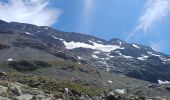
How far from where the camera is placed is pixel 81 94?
326 feet

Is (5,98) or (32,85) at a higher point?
(32,85)

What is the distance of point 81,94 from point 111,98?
267 inches

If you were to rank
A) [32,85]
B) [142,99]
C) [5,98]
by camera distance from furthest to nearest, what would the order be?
[142,99]
[32,85]
[5,98]

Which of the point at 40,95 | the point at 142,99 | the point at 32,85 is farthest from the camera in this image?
the point at 142,99

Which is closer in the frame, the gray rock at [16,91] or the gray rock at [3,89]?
the gray rock at [3,89]

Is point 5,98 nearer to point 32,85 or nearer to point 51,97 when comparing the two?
point 51,97

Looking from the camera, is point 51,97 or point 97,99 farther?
point 97,99

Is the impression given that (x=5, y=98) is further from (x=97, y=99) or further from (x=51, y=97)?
(x=97, y=99)

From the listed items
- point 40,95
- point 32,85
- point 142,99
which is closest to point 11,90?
point 40,95

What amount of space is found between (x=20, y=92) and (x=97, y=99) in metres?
28.0

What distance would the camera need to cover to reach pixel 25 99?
6750 cm

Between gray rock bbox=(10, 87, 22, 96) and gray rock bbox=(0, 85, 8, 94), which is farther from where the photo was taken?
gray rock bbox=(10, 87, 22, 96)

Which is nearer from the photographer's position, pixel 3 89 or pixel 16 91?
pixel 3 89

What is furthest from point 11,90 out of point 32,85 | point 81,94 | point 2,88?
point 81,94
